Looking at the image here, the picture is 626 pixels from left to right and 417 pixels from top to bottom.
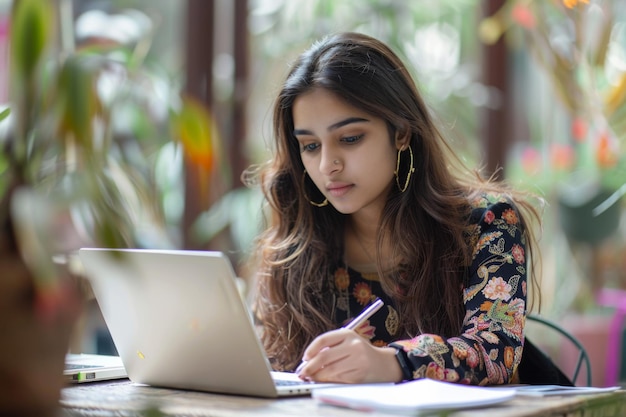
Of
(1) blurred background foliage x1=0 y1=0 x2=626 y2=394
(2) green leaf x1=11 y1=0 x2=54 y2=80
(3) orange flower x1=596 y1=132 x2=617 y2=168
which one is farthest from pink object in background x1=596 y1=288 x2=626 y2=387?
(2) green leaf x1=11 y1=0 x2=54 y2=80

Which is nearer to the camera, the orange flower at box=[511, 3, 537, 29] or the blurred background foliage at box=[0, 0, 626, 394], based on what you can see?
the blurred background foliage at box=[0, 0, 626, 394]

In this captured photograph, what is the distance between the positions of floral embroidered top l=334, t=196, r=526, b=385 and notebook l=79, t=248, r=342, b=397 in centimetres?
23

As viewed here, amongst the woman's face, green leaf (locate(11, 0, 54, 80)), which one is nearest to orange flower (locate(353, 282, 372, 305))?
the woman's face

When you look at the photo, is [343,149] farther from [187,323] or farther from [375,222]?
[187,323]

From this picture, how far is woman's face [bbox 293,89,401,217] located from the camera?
1952 mm

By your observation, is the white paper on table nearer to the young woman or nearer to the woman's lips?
the young woman

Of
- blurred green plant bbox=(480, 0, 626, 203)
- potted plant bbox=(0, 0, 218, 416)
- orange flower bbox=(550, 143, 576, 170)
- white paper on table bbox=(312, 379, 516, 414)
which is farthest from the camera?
orange flower bbox=(550, 143, 576, 170)

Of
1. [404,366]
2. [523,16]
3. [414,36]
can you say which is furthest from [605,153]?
[404,366]

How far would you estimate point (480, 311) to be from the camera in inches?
70.4

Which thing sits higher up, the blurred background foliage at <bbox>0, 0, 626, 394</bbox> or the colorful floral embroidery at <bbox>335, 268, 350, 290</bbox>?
the blurred background foliage at <bbox>0, 0, 626, 394</bbox>

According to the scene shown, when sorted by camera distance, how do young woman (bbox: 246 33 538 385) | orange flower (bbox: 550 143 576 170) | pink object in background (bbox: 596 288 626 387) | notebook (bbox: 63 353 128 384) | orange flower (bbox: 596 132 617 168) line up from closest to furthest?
notebook (bbox: 63 353 128 384), young woman (bbox: 246 33 538 385), pink object in background (bbox: 596 288 626 387), orange flower (bbox: 596 132 617 168), orange flower (bbox: 550 143 576 170)

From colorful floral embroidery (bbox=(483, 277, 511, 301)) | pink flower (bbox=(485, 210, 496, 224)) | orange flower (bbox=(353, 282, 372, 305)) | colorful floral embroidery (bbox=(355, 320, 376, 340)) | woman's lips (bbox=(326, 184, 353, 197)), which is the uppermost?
woman's lips (bbox=(326, 184, 353, 197))

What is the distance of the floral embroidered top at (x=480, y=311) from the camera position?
5.26 ft

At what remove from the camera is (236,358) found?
144 cm
